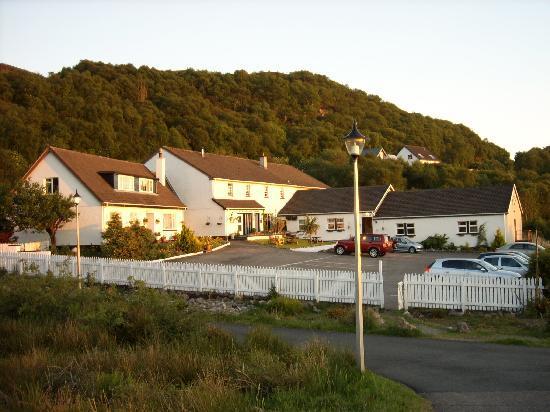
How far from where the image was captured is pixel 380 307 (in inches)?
758

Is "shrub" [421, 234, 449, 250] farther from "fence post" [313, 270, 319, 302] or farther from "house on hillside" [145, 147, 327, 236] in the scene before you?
"fence post" [313, 270, 319, 302]

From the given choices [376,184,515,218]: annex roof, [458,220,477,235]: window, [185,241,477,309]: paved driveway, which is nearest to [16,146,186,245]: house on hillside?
[185,241,477,309]: paved driveway

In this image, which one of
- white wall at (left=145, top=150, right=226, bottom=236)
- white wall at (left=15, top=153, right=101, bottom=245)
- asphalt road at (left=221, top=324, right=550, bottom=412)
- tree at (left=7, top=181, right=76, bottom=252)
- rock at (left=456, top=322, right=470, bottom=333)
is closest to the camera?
asphalt road at (left=221, top=324, right=550, bottom=412)

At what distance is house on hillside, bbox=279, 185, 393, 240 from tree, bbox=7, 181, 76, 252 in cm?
2097

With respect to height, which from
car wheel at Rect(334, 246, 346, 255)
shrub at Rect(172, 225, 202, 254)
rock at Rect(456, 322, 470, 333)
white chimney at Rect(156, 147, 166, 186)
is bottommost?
rock at Rect(456, 322, 470, 333)

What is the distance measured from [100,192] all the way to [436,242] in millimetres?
24469

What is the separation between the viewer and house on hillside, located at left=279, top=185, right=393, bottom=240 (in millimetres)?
48531

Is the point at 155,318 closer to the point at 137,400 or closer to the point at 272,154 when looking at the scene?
the point at 137,400

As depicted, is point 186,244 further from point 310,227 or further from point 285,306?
point 285,306

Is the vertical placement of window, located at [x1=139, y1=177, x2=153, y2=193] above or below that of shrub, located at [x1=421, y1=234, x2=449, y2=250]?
above

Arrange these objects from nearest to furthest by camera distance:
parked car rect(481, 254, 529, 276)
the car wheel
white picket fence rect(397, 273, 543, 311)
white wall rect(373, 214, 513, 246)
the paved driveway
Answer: white picket fence rect(397, 273, 543, 311), parked car rect(481, 254, 529, 276), the paved driveway, the car wheel, white wall rect(373, 214, 513, 246)

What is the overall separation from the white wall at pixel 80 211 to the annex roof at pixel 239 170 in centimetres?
1157

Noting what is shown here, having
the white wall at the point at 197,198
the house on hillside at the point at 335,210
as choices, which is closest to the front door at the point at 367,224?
the house on hillside at the point at 335,210

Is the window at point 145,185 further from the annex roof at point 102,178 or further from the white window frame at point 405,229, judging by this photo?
the white window frame at point 405,229
